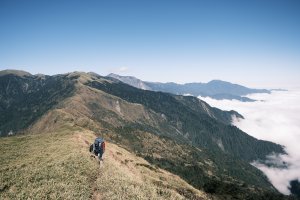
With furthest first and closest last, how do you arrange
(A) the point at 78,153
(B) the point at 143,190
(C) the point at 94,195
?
(A) the point at 78,153 → (B) the point at 143,190 → (C) the point at 94,195

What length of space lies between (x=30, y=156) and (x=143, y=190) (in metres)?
28.7

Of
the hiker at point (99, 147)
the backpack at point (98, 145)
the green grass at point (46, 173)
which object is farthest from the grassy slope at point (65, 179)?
the backpack at point (98, 145)

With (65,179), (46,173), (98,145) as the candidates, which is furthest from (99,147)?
(65,179)

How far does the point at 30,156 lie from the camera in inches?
2383

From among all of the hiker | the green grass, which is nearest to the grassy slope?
the green grass

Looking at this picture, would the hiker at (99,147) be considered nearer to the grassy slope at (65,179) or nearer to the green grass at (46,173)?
the grassy slope at (65,179)

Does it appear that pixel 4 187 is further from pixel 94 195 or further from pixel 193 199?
pixel 193 199

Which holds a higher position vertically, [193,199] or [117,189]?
[117,189]

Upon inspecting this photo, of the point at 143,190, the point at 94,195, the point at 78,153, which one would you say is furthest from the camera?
the point at 78,153

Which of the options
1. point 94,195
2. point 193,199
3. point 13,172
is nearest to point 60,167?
point 13,172

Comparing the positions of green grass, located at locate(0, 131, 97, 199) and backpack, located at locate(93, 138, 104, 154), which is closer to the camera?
green grass, located at locate(0, 131, 97, 199)

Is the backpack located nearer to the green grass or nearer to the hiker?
the hiker

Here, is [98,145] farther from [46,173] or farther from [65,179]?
[65,179]

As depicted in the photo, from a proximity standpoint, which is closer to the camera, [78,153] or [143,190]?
[143,190]
